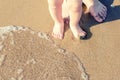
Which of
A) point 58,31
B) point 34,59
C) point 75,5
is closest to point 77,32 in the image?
point 58,31

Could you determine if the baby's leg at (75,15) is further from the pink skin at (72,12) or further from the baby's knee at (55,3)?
the baby's knee at (55,3)

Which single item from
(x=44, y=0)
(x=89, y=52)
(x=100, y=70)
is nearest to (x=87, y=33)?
(x=89, y=52)

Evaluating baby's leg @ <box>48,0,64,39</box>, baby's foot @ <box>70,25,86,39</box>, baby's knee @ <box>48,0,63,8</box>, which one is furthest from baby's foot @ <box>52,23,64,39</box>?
baby's knee @ <box>48,0,63,8</box>

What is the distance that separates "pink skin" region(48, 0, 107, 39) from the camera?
2688 millimetres

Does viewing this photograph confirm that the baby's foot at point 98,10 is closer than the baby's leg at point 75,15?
No

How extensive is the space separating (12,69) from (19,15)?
1.94 feet

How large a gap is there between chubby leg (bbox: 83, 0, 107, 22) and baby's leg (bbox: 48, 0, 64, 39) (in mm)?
307

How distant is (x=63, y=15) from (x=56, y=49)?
0.35 metres

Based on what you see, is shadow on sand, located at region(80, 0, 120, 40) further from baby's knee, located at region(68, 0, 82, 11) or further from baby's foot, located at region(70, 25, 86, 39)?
baby's knee, located at region(68, 0, 82, 11)

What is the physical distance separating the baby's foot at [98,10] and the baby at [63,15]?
0.21 m

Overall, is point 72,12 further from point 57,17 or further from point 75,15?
point 57,17

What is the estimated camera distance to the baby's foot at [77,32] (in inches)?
113

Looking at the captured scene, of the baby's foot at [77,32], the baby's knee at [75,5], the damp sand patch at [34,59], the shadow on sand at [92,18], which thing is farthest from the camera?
the shadow on sand at [92,18]

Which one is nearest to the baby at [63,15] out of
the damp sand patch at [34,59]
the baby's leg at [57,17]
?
the baby's leg at [57,17]
